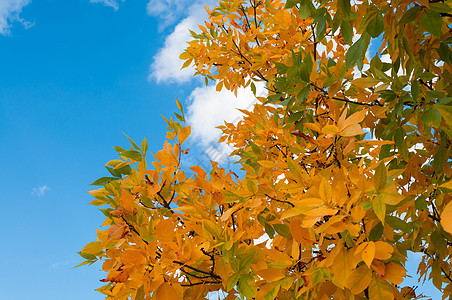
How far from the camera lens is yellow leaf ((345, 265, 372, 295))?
941 mm

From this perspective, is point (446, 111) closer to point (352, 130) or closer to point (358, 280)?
point (352, 130)

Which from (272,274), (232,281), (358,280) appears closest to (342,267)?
(358,280)

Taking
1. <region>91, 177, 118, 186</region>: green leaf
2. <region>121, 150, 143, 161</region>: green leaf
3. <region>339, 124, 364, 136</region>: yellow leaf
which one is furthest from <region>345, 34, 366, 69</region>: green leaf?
<region>91, 177, 118, 186</region>: green leaf

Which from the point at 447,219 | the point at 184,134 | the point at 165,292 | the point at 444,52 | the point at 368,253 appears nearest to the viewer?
the point at 447,219

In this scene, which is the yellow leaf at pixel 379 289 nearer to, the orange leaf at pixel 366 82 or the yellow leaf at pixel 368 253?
the yellow leaf at pixel 368 253

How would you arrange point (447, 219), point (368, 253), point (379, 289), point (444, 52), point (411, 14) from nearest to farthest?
1. point (447, 219)
2. point (368, 253)
3. point (379, 289)
4. point (411, 14)
5. point (444, 52)

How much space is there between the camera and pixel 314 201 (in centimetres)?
94

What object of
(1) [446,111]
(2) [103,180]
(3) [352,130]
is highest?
(2) [103,180]

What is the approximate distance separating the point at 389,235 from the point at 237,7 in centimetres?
241

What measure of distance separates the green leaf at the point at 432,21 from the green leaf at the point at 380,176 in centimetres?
55

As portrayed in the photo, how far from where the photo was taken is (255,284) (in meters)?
1.23

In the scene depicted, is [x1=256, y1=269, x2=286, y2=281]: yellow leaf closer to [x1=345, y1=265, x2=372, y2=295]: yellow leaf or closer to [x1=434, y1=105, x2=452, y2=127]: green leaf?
[x1=345, y1=265, x2=372, y2=295]: yellow leaf

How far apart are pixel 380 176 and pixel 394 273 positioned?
0.92 feet

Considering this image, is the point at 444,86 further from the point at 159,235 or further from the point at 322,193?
the point at 159,235
